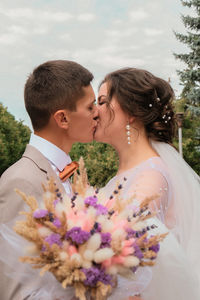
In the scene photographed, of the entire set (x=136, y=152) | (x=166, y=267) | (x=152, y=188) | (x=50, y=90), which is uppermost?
(x=50, y=90)

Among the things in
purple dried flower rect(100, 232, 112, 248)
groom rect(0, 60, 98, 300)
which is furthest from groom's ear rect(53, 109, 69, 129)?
purple dried flower rect(100, 232, 112, 248)

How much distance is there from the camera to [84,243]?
2.34 m

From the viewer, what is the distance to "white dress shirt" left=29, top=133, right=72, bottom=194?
361cm

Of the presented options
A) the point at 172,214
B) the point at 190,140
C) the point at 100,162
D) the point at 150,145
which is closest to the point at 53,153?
the point at 150,145

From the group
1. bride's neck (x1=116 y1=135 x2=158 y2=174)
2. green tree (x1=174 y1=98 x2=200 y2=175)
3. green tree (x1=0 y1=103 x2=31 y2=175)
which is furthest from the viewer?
green tree (x1=174 y1=98 x2=200 y2=175)

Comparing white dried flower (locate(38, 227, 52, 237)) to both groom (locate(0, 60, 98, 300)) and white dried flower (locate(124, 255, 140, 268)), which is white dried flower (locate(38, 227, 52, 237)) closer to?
white dried flower (locate(124, 255, 140, 268))

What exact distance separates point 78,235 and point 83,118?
1768 millimetres

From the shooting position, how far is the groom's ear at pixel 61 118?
12.3 feet

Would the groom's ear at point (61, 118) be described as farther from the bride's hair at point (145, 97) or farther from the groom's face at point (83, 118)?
the bride's hair at point (145, 97)

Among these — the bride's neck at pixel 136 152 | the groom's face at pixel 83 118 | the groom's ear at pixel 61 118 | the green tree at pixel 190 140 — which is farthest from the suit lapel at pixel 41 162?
the green tree at pixel 190 140

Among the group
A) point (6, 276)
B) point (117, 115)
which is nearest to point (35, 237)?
point (6, 276)

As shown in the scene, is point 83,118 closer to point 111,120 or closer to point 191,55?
point 111,120

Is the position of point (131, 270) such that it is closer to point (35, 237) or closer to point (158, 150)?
point (35, 237)

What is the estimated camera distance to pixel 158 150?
163 inches
